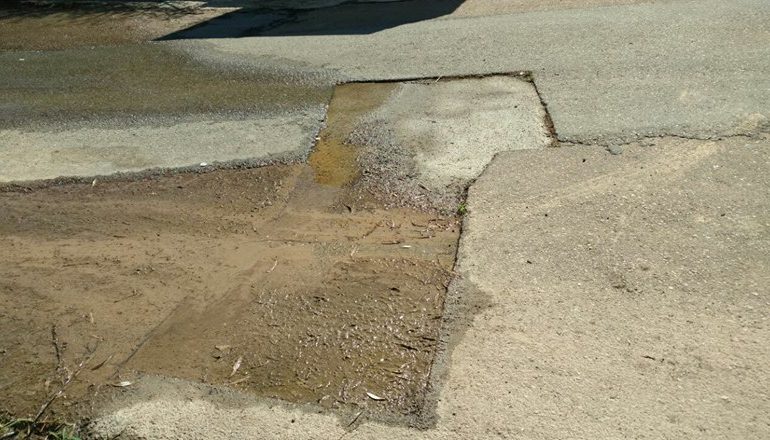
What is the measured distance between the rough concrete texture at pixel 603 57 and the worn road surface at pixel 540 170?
3 centimetres

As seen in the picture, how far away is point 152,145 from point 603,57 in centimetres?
442

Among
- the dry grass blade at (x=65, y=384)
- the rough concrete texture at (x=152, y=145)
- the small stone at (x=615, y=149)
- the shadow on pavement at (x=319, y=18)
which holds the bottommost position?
the dry grass blade at (x=65, y=384)

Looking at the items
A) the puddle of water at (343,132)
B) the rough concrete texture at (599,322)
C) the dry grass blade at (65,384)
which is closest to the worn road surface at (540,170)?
the rough concrete texture at (599,322)

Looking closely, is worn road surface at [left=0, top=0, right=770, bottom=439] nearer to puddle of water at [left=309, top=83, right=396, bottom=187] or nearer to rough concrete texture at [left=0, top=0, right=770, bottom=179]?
rough concrete texture at [left=0, top=0, right=770, bottom=179]

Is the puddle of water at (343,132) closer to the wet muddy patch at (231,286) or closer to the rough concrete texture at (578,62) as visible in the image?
the wet muddy patch at (231,286)

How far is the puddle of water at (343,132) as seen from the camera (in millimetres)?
6043

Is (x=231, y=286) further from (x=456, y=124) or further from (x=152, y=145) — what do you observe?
(x=456, y=124)

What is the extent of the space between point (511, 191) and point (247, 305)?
6.68 ft

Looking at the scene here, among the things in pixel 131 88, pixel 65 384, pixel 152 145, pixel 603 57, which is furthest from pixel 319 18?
pixel 65 384

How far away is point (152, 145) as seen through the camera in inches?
267

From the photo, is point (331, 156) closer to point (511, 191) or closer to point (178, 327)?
point (511, 191)

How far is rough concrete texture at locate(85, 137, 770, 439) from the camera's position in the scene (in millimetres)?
3516

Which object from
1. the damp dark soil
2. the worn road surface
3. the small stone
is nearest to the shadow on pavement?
the worn road surface

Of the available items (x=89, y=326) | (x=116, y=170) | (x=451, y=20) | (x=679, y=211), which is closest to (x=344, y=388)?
(x=89, y=326)
